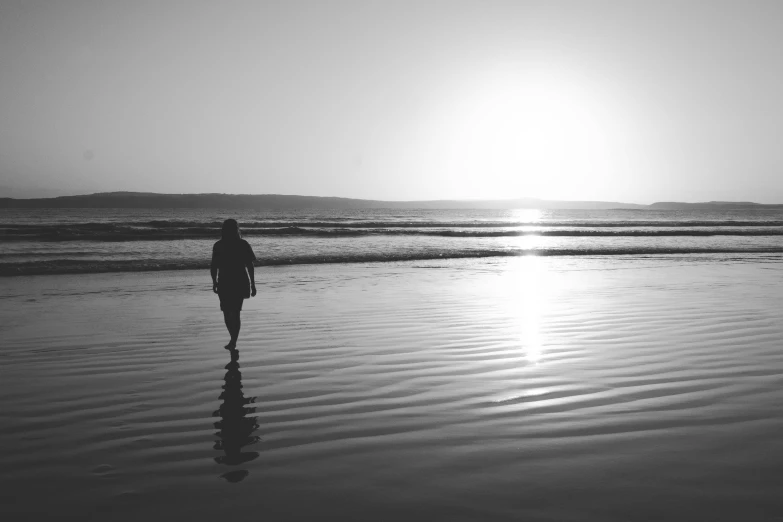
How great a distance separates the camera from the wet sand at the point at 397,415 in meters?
3.33

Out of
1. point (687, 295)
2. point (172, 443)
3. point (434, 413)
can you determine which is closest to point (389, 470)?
point (434, 413)

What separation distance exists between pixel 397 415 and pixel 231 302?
378 centimetres

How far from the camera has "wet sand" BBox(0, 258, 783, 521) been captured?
333 centimetres

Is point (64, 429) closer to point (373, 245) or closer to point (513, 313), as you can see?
point (513, 313)

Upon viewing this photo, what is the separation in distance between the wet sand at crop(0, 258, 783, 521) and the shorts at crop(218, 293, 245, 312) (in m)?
0.57

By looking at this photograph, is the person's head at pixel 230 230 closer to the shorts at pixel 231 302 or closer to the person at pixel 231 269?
the person at pixel 231 269

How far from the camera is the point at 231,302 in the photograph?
7.76 m

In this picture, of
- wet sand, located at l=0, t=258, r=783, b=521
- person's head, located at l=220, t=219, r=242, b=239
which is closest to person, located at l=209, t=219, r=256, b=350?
person's head, located at l=220, t=219, r=242, b=239

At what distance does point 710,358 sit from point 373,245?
2464 cm

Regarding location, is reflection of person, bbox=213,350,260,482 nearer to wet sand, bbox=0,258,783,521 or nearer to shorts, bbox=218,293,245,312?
wet sand, bbox=0,258,783,521

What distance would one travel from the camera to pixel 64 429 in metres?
4.53

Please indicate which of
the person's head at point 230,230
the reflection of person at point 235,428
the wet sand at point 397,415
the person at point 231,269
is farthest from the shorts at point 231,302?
the reflection of person at point 235,428

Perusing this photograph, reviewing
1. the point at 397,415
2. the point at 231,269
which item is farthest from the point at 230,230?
the point at 397,415

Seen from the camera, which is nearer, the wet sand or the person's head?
the wet sand
